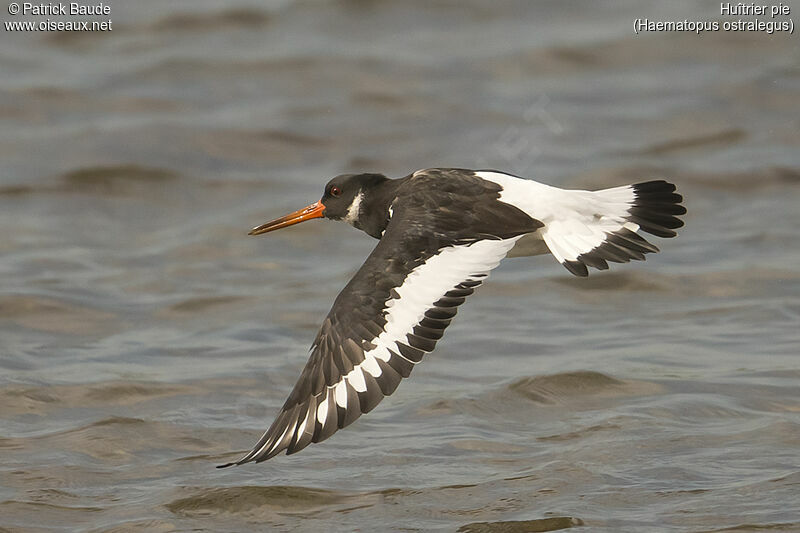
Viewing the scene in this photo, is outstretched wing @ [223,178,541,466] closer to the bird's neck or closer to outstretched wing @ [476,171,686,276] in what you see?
outstretched wing @ [476,171,686,276]

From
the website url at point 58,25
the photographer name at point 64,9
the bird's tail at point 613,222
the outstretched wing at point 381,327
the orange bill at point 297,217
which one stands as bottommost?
the outstretched wing at point 381,327

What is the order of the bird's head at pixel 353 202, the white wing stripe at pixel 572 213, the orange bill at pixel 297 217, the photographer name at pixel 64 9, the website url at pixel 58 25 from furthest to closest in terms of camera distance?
1. the photographer name at pixel 64 9
2. the website url at pixel 58 25
3. the orange bill at pixel 297 217
4. the bird's head at pixel 353 202
5. the white wing stripe at pixel 572 213

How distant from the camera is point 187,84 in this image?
1312 cm

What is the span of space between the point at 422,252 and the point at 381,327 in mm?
534

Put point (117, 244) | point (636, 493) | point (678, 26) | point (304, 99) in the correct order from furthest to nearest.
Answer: point (678, 26) → point (304, 99) → point (117, 244) → point (636, 493)

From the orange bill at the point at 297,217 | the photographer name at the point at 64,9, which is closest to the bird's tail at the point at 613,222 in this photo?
the orange bill at the point at 297,217

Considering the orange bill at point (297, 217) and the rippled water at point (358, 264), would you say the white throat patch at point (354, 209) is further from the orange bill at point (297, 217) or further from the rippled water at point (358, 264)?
the rippled water at point (358, 264)

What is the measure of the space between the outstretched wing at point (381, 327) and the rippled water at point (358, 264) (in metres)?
0.64

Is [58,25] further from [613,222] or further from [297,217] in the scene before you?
[613,222]

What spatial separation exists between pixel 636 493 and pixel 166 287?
4379mm

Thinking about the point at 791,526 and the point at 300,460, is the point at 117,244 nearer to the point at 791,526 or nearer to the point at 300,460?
the point at 300,460

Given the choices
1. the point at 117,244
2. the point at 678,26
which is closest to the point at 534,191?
the point at 117,244

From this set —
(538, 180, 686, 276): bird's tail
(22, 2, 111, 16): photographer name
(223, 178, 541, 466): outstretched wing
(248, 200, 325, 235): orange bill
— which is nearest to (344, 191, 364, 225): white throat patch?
(248, 200, 325, 235): orange bill

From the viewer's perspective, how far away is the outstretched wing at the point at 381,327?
542 cm
